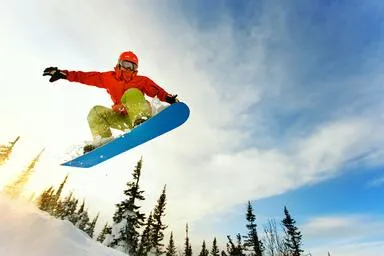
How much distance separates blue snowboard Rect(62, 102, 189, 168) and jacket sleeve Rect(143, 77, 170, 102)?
1.85ft

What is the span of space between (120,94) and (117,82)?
0.96 ft

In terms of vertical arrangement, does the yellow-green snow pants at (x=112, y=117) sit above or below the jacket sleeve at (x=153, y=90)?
below

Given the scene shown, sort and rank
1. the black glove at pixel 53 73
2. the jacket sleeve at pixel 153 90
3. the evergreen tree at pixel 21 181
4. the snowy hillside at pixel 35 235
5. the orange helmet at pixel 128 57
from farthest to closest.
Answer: the evergreen tree at pixel 21 181 → the jacket sleeve at pixel 153 90 → the orange helmet at pixel 128 57 → the black glove at pixel 53 73 → the snowy hillside at pixel 35 235

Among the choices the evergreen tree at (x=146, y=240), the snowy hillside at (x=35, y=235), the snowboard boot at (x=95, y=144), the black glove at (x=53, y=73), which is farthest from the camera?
the evergreen tree at (x=146, y=240)

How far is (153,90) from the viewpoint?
7789mm

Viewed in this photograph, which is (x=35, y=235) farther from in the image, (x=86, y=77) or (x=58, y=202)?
(x=58, y=202)

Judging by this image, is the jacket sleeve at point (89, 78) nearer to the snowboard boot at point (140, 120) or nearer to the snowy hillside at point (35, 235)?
the snowboard boot at point (140, 120)

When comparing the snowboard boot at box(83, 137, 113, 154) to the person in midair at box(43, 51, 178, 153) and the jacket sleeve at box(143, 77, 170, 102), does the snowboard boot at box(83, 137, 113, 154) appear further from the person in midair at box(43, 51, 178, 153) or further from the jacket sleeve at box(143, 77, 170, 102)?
the jacket sleeve at box(143, 77, 170, 102)

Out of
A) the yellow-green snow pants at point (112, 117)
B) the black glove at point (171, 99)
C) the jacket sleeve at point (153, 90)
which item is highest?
the jacket sleeve at point (153, 90)

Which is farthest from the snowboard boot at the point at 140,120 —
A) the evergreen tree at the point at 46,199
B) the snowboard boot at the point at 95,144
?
the evergreen tree at the point at 46,199

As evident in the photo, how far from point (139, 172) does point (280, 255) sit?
16.5 m

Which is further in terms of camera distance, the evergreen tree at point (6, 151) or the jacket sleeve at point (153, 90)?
the evergreen tree at point (6, 151)

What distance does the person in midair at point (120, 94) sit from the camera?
7395 millimetres

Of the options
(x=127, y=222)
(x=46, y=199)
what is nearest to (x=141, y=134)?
(x=127, y=222)
